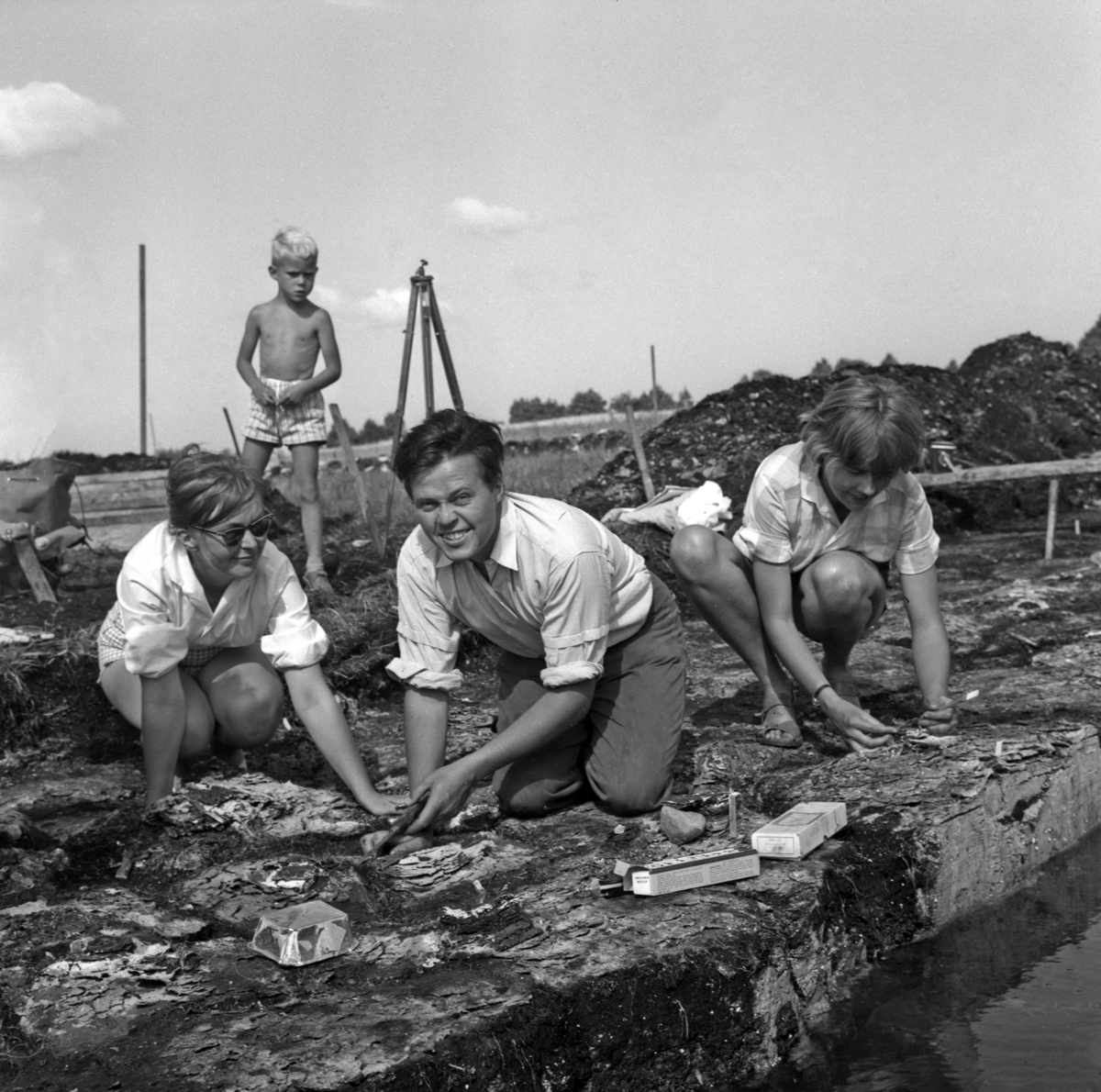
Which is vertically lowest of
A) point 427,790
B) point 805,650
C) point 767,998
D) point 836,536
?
point 767,998

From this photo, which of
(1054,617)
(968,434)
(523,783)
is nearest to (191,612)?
(523,783)

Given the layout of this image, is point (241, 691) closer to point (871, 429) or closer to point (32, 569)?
point (871, 429)

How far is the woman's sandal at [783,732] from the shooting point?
368 centimetres

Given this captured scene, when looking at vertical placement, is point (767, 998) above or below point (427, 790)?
below

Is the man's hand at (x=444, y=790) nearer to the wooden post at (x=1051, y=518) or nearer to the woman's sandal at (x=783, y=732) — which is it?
the woman's sandal at (x=783, y=732)

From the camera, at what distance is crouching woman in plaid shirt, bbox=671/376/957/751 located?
11.1ft

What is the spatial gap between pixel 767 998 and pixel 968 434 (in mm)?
8055

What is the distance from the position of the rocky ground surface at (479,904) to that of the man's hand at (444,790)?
0.15 metres

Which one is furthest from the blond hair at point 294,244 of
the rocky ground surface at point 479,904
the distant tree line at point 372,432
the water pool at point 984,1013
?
the distant tree line at point 372,432

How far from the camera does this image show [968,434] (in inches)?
384

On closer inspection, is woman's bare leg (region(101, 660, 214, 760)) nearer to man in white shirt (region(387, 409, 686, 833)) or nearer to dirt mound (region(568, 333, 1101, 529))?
man in white shirt (region(387, 409, 686, 833))

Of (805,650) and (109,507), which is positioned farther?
(109,507)

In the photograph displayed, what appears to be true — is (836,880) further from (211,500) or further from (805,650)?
(211,500)

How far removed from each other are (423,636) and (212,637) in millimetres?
717
